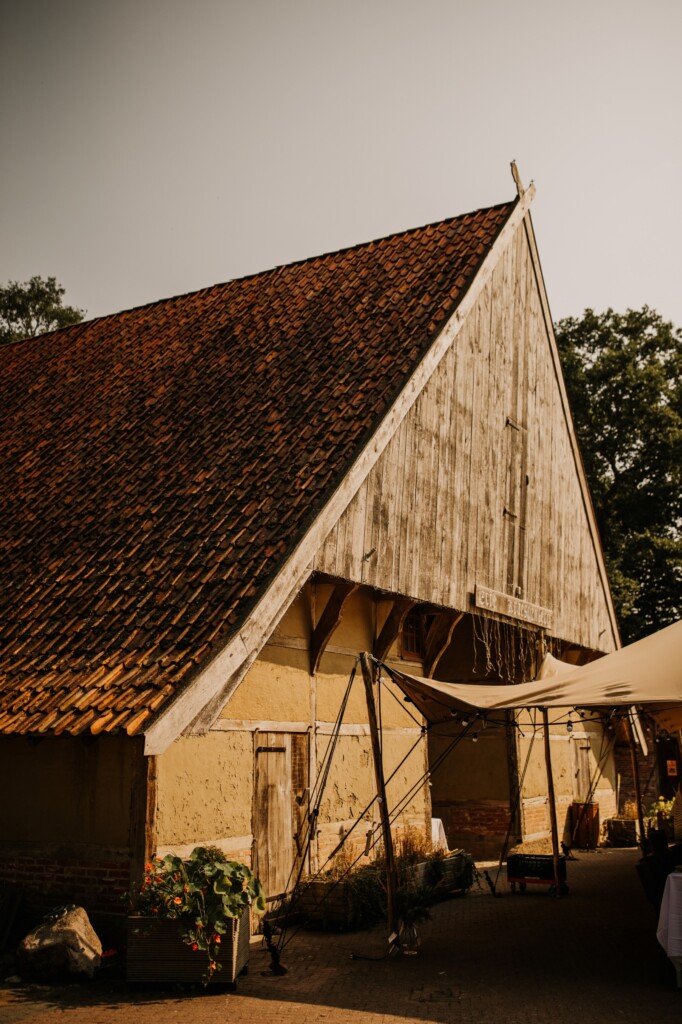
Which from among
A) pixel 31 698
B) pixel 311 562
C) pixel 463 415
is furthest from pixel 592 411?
pixel 31 698

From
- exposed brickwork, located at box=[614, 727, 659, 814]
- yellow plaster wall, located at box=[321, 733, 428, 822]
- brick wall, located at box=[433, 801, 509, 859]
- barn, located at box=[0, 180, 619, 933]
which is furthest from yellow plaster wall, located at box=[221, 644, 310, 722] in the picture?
exposed brickwork, located at box=[614, 727, 659, 814]

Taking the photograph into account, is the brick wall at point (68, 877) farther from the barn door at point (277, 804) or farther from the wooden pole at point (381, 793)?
the wooden pole at point (381, 793)

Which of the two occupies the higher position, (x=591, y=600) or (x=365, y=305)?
(x=365, y=305)

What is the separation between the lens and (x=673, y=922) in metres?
7.78

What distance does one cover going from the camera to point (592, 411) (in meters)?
31.1

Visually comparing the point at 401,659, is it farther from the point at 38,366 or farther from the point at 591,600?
the point at 38,366

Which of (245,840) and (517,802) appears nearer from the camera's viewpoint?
(245,840)

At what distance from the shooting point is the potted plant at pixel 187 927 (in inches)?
293

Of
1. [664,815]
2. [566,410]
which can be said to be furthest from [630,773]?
[566,410]

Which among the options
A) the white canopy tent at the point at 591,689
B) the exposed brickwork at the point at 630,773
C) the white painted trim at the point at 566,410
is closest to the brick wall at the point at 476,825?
the white painted trim at the point at 566,410

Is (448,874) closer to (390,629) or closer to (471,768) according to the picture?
(390,629)

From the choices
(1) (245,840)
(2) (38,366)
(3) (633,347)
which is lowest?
(1) (245,840)

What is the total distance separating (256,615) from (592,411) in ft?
81.2

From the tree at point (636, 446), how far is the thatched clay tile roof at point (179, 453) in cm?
1676
